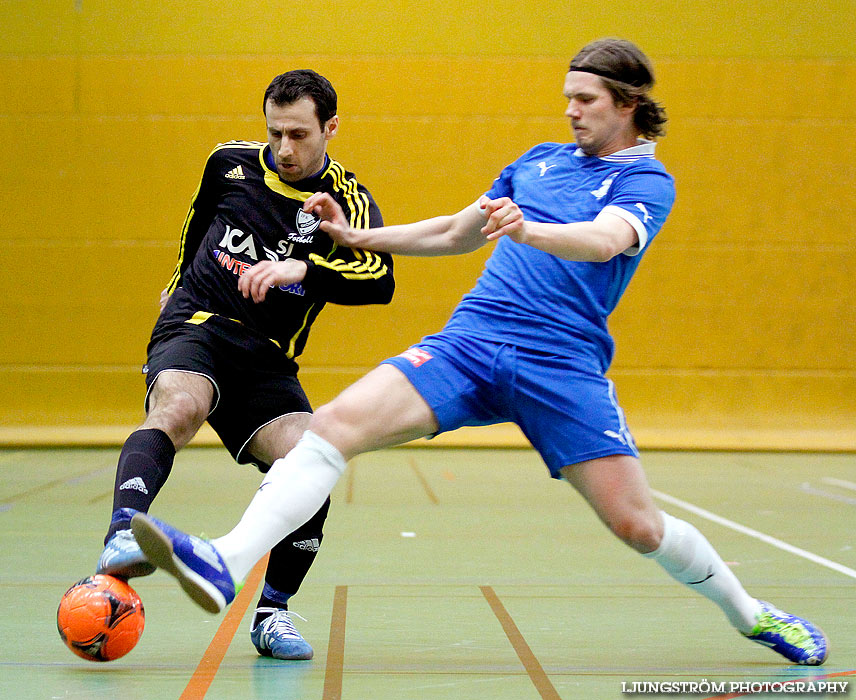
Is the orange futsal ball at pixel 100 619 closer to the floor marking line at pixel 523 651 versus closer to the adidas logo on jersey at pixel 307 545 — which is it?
the adidas logo on jersey at pixel 307 545

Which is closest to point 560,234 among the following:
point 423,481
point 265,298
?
point 265,298

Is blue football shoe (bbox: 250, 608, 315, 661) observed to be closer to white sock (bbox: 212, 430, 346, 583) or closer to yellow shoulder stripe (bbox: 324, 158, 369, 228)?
white sock (bbox: 212, 430, 346, 583)

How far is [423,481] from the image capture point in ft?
26.6

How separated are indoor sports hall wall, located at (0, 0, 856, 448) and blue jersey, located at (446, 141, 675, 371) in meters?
7.71

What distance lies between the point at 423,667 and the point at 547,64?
8.68 m

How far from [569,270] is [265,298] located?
38.7 inches

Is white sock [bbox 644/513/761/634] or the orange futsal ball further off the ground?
white sock [bbox 644/513/761/634]

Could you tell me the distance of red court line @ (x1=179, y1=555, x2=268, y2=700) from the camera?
2.67 metres

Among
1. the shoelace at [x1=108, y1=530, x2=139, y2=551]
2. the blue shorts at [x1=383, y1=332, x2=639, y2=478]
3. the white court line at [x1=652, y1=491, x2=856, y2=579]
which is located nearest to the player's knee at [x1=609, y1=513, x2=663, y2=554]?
the blue shorts at [x1=383, y1=332, x2=639, y2=478]

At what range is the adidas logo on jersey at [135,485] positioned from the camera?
2.75 meters

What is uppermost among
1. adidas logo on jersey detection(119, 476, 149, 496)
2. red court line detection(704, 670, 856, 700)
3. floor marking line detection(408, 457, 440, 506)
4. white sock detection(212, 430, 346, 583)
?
white sock detection(212, 430, 346, 583)

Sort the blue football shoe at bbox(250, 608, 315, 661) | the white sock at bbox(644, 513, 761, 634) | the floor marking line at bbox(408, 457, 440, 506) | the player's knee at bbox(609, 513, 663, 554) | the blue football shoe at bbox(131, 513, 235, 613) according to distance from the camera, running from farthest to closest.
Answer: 1. the floor marking line at bbox(408, 457, 440, 506)
2. the blue football shoe at bbox(250, 608, 315, 661)
3. the white sock at bbox(644, 513, 761, 634)
4. the player's knee at bbox(609, 513, 663, 554)
5. the blue football shoe at bbox(131, 513, 235, 613)

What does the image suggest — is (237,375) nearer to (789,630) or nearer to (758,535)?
(789,630)

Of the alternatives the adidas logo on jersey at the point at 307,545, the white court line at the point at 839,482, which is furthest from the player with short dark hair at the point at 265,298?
the white court line at the point at 839,482
